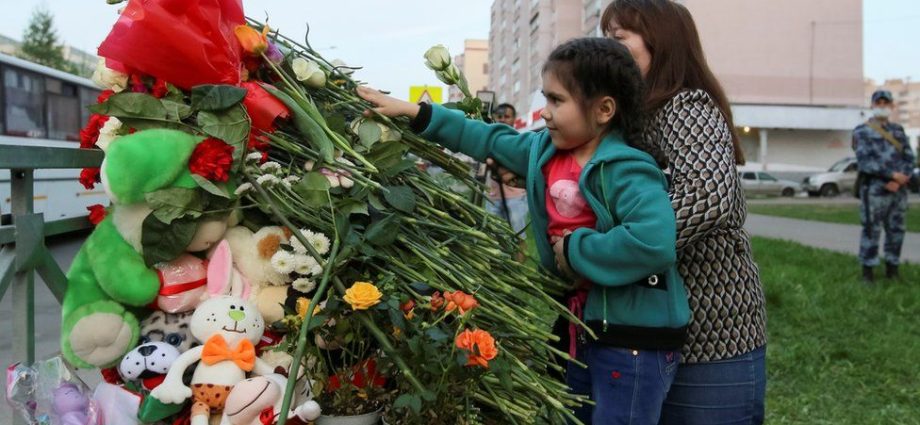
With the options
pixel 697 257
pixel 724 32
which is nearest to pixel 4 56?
pixel 697 257

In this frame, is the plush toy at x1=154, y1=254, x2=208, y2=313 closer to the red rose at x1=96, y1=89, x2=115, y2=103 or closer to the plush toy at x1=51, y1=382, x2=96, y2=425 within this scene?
the plush toy at x1=51, y1=382, x2=96, y2=425

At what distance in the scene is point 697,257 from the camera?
5.91ft

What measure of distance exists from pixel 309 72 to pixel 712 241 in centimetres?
107

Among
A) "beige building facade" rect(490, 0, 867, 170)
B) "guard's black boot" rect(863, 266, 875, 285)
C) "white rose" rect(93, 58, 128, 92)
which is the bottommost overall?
"guard's black boot" rect(863, 266, 875, 285)

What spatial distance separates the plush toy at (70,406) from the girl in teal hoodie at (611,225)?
1119mm

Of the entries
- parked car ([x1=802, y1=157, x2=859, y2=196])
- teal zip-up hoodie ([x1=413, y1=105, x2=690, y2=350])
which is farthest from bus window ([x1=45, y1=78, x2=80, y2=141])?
parked car ([x1=802, y1=157, x2=859, y2=196])

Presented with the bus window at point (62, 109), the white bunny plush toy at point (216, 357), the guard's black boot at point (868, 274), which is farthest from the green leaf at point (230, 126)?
the bus window at point (62, 109)

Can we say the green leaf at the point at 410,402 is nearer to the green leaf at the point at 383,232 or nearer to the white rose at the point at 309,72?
the green leaf at the point at 383,232

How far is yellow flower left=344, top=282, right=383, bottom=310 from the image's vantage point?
1.40 metres

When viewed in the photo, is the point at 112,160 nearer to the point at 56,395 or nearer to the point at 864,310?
the point at 56,395

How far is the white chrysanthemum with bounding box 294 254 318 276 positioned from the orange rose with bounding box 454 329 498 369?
14.7 inches

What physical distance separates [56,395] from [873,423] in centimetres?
347

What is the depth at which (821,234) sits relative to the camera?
1220 centimetres

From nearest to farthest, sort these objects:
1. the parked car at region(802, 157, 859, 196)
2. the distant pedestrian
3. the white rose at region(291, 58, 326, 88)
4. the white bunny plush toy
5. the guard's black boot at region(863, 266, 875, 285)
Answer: the white bunny plush toy, the white rose at region(291, 58, 326, 88), the distant pedestrian, the guard's black boot at region(863, 266, 875, 285), the parked car at region(802, 157, 859, 196)
